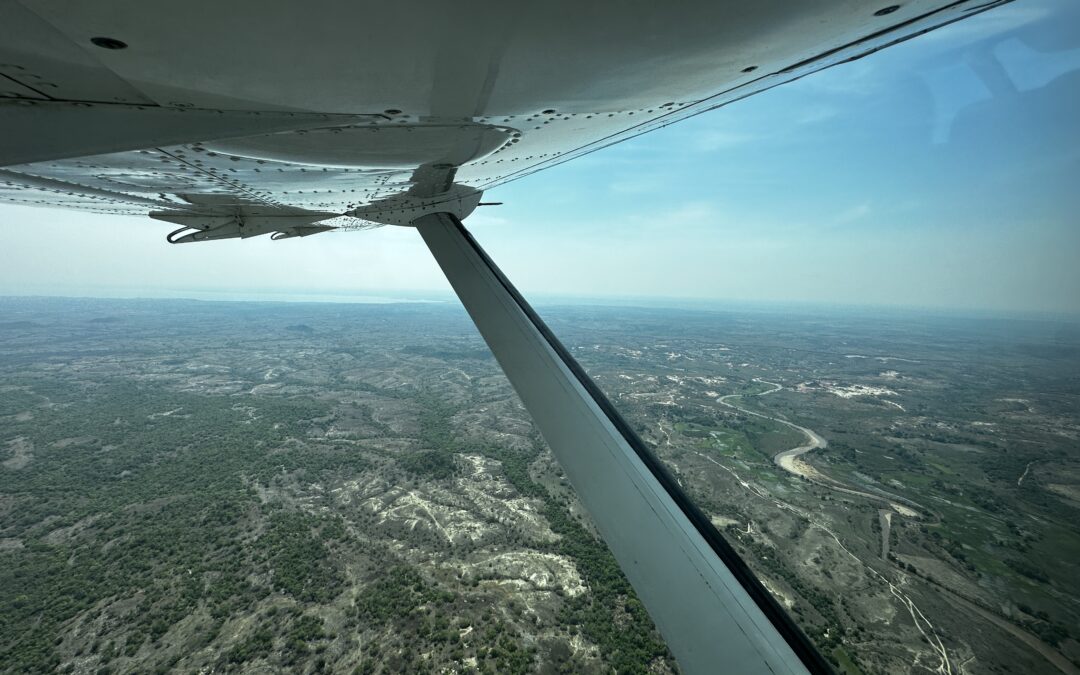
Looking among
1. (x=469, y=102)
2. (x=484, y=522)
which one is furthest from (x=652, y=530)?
(x=484, y=522)

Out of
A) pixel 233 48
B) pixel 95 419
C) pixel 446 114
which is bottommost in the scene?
pixel 95 419

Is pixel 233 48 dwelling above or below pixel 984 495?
above

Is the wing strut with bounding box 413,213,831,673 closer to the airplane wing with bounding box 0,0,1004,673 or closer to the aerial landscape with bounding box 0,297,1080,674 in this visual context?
the airplane wing with bounding box 0,0,1004,673

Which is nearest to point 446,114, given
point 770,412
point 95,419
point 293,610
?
point 293,610

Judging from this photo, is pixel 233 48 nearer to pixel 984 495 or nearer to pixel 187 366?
pixel 984 495

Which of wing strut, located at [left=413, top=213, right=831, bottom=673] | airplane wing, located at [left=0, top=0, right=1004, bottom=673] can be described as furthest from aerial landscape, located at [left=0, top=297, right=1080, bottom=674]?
airplane wing, located at [left=0, top=0, right=1004, bottom=673]

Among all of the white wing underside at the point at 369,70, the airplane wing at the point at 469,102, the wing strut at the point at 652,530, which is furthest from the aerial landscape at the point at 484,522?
the white wing underside at the point at 369,70

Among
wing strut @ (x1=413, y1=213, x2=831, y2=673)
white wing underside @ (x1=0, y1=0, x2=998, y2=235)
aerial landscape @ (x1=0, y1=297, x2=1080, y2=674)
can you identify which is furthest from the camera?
aerial landscape @ (x1=0, y1=297, x2=1080, y2=674)
